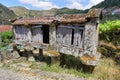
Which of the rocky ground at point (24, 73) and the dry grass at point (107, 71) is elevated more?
the dry grass at point (107, 71)

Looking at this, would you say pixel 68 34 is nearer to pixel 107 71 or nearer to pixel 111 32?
pixel 107 71

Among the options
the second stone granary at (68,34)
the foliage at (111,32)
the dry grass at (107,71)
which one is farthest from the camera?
the foliage at (111,32)

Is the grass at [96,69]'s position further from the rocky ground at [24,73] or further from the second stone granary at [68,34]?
the second stone granary at [68,34]

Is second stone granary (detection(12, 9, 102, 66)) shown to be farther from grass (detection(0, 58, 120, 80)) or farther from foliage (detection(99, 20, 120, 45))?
foliage (detection(99, 20, 120, 45))

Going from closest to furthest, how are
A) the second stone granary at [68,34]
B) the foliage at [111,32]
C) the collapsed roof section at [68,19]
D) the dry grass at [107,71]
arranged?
the dry grass at [107,71] < the collapsed roof section at [68,19] < the second stone granary at [68,34] < the foliage at [111,32]

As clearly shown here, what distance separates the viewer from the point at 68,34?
13234 mm

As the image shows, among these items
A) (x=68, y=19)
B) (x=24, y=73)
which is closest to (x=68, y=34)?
(x=68, y=19)

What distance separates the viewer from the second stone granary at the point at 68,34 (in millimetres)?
→ 11984

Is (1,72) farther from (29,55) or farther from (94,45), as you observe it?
(94,45)

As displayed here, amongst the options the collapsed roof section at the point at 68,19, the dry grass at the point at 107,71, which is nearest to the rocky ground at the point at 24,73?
the dry grass at the point at 107,71

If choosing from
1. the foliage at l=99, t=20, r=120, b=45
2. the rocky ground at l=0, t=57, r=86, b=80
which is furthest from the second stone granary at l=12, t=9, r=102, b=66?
the foliage at l=99, t=20, r=120, b=45

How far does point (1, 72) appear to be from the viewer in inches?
527

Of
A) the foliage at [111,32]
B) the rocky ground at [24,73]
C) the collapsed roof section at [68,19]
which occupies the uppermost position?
the collapsed roof section at [68,19]

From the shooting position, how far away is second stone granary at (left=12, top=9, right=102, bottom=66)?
1198 centimetres
